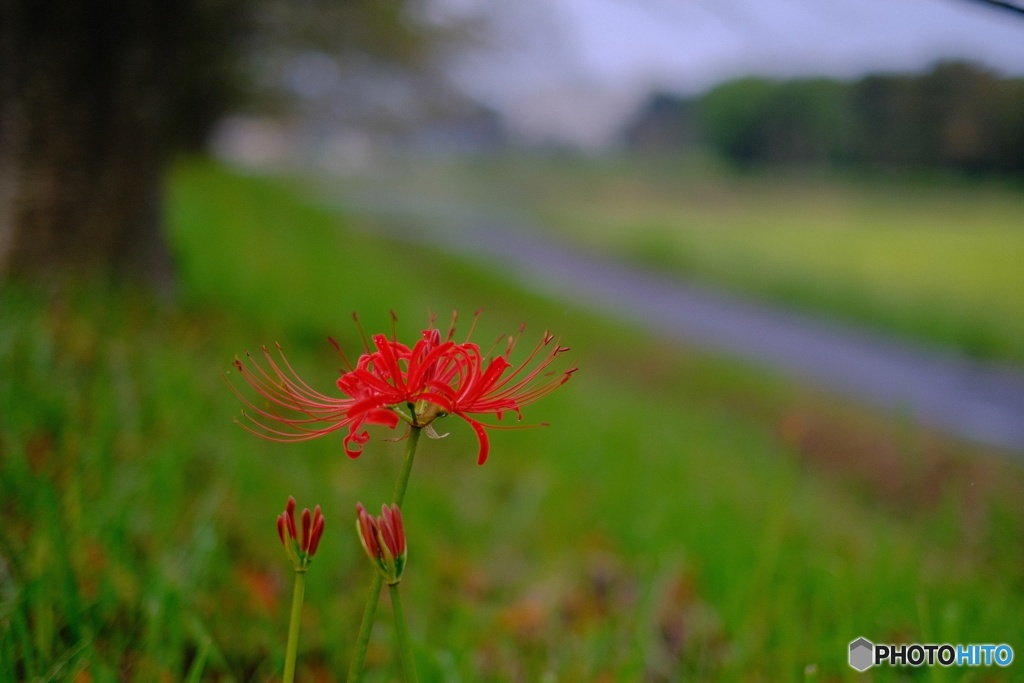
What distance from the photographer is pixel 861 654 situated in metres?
1.26

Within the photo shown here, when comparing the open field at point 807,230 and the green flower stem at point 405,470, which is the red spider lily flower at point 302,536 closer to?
the green flower stem at point 405,470

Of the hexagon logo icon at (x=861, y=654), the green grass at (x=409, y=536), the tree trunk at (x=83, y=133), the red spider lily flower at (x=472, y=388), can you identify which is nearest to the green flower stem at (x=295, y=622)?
the red spider lily flower at (x=472, y=388)

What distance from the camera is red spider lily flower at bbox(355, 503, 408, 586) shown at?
609mm

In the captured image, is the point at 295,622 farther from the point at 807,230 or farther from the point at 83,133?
the point at 807,230

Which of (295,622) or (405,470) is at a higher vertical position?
(405,470)

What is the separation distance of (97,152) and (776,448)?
4.04 meters

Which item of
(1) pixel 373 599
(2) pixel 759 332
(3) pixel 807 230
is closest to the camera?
(1) pixel 373 599

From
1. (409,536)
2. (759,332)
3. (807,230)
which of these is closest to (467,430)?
(409,536)

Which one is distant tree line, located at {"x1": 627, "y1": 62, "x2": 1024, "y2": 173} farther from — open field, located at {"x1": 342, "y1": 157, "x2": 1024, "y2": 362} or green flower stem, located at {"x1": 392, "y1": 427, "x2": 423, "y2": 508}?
green flower stem, located at {"x1": 392, "y1": 427, "x2": 423, "y2": 508}

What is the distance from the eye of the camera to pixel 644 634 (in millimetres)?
1354

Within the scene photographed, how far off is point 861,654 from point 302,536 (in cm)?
106

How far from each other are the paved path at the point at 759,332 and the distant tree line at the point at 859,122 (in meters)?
1.13

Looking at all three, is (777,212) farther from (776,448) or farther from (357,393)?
(357,393)

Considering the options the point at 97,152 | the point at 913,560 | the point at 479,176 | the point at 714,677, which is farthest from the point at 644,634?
the point at 479,176
